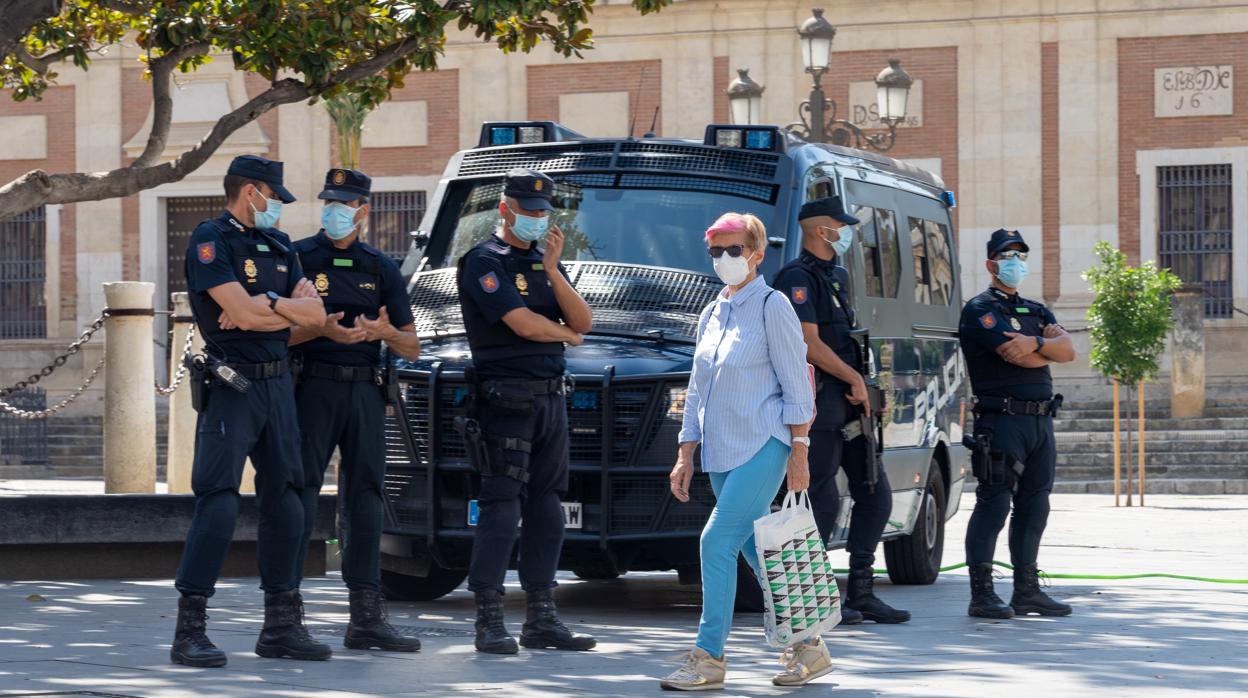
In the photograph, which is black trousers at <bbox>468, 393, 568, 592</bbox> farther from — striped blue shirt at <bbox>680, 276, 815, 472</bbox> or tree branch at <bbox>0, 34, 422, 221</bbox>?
tree branch at <bbox>0, 34, 422, 221</bbox>

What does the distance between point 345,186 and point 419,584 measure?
3051 millimetres

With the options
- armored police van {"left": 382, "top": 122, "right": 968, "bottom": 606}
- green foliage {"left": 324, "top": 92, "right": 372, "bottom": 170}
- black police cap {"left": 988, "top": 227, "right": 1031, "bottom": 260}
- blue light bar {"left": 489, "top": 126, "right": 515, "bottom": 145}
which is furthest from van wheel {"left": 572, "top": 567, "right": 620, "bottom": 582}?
green foliage {"left": 324, "top": 92, "right": 372, "bottom": 170}

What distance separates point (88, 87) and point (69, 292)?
3.72m

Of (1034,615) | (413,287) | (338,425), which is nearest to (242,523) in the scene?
(413,287)

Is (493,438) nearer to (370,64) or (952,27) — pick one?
(370,64)

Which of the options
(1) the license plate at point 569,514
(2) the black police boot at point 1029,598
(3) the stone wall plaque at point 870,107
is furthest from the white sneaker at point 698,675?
(3) the stone wall plaque at point 870,107

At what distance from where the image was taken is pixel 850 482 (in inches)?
377

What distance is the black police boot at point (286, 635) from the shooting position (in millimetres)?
7895

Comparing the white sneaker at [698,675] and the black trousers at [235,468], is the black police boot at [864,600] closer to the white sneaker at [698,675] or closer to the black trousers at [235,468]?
the white sneaker at [698,675]

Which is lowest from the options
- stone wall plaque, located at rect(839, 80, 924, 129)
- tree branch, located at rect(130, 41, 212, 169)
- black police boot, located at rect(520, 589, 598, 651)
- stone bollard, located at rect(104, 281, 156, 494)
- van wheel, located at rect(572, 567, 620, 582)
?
black police boot, located at rect(520, 589, 598, 651)

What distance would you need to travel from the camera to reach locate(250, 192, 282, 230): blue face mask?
7.83 m

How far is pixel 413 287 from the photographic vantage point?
1064 centimetres

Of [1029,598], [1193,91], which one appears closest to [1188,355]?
[1193,91]

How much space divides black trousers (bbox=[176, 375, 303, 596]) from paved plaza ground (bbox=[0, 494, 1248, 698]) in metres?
0.40
